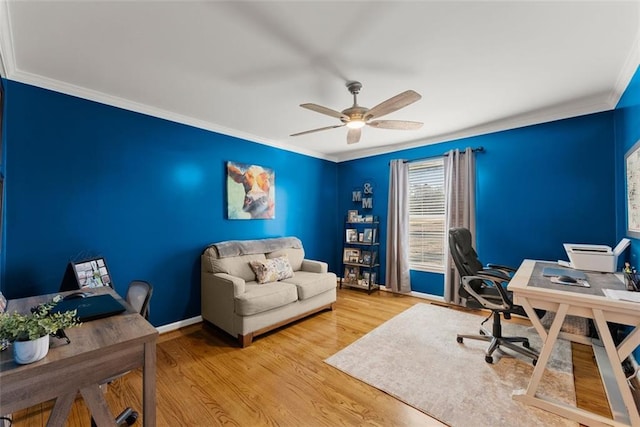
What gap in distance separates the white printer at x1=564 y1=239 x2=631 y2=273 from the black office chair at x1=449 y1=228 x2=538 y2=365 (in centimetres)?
58

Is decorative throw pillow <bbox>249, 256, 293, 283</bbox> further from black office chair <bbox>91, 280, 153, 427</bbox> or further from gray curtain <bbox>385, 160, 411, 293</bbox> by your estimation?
gray curtain <bbox>385, 160, 411, 293</bbox>

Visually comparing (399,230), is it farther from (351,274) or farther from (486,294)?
(486,294)

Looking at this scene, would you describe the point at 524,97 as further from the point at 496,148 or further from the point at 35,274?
the point at 35,274

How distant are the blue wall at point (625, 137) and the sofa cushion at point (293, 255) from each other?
347 cm

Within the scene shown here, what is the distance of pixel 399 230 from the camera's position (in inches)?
Result: 171

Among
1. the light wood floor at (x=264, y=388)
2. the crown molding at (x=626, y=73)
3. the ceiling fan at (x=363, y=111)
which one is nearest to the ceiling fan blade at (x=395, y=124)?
the ceiling fan at (x=363, y=111)

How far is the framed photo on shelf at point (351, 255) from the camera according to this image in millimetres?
4738

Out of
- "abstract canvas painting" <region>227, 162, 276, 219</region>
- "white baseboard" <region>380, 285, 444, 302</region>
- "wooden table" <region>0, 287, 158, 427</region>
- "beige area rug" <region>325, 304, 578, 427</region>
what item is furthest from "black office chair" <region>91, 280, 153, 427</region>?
"white baseboard" <region>380, 285, 444, 302</region>

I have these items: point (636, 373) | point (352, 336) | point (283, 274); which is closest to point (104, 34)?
point (283, 274)

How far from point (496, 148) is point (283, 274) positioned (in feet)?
10.7

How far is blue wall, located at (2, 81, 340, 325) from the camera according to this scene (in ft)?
7.18

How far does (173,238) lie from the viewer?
121 inches

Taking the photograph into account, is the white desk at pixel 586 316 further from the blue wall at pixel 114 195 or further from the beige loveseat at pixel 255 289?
the blue wall at pixel 114 195

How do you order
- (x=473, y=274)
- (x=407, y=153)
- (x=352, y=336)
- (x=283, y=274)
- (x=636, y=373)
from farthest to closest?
(x=407, y=153)
(x=283, y=274)
(x=352, y=336)
(x=473, y=274)
(x=636, y=373)
